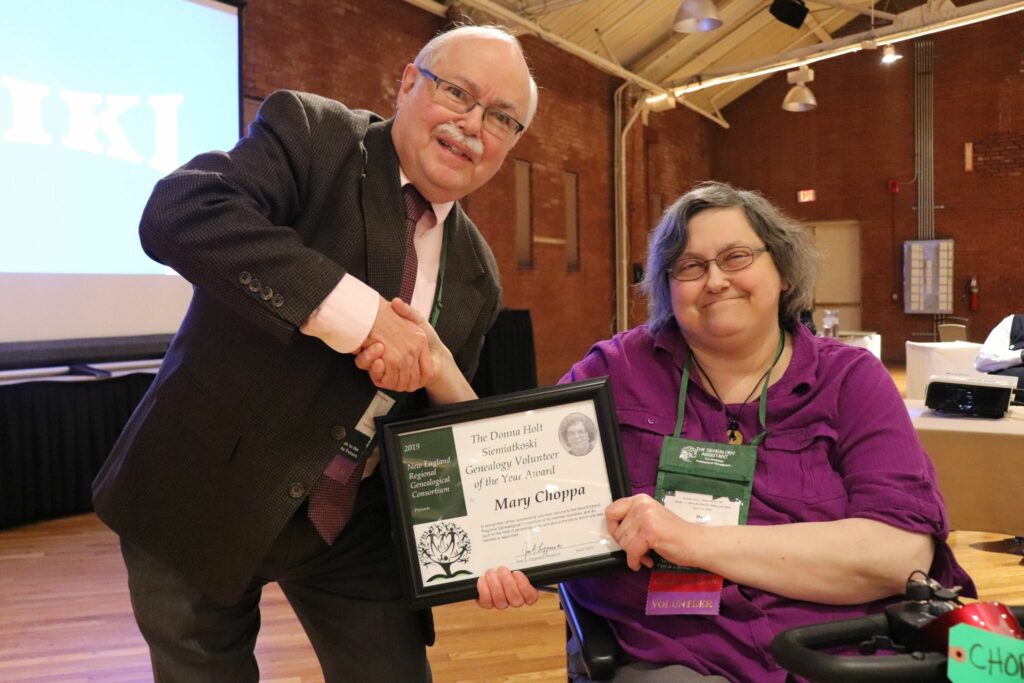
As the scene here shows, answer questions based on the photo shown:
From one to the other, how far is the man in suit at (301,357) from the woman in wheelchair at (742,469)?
13.2 inches

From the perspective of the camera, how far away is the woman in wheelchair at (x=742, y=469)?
1383 mm

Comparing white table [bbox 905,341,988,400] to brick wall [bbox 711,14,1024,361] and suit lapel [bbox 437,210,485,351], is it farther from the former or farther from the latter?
brick wall [bbox 711,14,1024,361]

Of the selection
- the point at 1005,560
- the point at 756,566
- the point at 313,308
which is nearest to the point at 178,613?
the point at 313,308

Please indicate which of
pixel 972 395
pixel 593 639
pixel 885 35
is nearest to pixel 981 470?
pixel 972 395

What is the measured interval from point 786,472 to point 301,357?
950mm

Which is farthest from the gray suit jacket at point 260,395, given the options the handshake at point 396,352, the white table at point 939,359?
the white table at point 939,359

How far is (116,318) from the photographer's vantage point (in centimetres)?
514

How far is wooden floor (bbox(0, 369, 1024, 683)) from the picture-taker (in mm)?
2764

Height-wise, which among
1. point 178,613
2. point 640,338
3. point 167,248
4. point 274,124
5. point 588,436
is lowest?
point 178,613

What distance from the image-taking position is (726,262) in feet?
5.35

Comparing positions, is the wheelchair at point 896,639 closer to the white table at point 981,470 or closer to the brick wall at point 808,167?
the white table at point 981,470

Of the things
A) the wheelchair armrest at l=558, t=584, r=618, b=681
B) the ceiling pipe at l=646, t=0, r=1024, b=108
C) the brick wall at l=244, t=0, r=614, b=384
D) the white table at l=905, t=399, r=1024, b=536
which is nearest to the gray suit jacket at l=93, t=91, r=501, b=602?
the wheelchair armrest at l=558, t=584, r=618, b=681

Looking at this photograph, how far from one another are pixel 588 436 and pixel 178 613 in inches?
30.3

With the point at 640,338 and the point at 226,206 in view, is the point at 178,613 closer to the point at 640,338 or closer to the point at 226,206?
the point at 226,206
